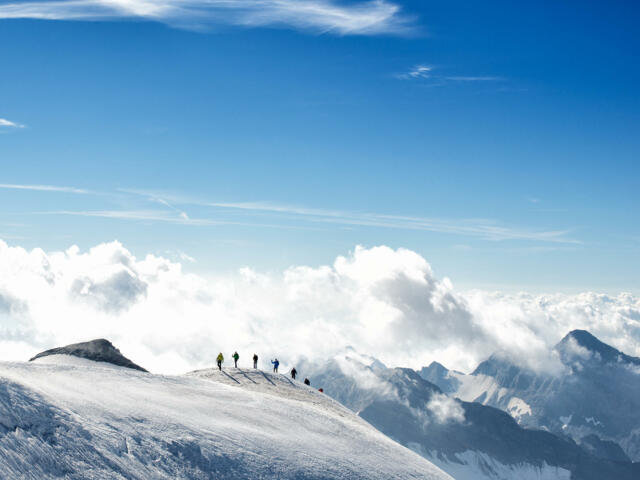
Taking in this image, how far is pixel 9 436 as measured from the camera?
103ft

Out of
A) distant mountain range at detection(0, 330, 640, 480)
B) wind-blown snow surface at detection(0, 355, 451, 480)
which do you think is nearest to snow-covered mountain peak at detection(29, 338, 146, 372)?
distant mountain range at detection(0, 330, 640, 480)

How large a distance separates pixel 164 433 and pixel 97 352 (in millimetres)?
23866

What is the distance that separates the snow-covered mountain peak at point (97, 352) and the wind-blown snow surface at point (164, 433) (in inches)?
49.4

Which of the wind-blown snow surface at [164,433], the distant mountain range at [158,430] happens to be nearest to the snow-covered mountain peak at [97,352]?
the distant mountain range at [158,430]

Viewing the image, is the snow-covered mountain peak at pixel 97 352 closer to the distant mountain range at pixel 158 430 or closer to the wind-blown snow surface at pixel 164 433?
the distant mountain range at pixel 158 430

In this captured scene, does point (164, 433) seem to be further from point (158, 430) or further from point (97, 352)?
point (97, 352)

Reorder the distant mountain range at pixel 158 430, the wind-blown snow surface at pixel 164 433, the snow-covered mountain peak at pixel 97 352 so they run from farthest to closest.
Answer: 1. the snow-covered mountain peak at pixel 97 352
2. the distant mountain range at pixel 158 430
3. the wind-blown snow surface at pixel 164 433

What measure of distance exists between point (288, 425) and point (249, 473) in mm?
11107

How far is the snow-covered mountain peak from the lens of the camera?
58384 millimetres

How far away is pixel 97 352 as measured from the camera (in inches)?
2334

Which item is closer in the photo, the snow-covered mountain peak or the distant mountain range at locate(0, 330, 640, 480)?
the distant mountain range at locate(0, 330, 640, 480)

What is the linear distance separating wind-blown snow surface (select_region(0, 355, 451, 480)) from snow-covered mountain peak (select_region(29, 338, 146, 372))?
125 cm

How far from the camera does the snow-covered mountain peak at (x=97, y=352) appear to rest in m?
58.4

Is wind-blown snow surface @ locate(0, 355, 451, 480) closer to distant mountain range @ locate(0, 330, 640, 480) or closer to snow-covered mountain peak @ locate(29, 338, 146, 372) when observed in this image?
distant mountain range @ locate(0, 330, 640, 480)
